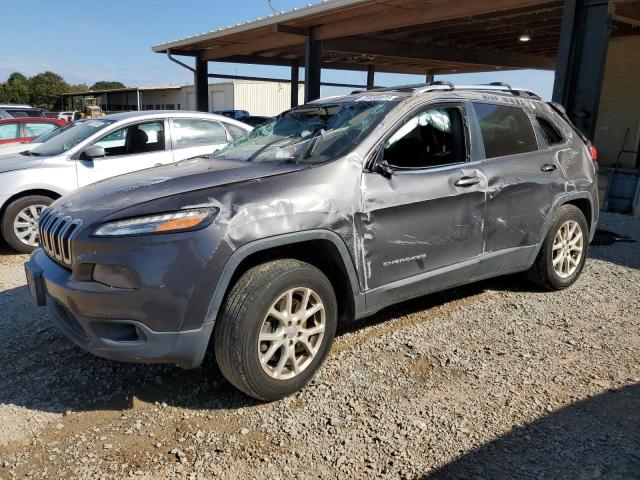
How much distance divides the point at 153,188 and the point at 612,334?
11.4 ft

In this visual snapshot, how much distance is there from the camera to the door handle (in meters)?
3.74

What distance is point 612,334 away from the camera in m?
3.99

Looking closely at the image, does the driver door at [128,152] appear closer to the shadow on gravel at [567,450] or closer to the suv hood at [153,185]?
the suv hood at [153,185]

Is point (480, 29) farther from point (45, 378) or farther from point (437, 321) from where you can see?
point (45, 378)

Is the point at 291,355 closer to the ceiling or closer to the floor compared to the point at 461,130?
closer to the floor

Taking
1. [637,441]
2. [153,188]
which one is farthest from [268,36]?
[637,441]

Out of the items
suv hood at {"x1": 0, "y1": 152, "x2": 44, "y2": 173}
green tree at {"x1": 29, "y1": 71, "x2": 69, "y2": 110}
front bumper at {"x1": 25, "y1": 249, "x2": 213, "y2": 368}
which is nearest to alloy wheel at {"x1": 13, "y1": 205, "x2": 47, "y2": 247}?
suv hood at {"x1": 0, "y1": 152, "x2": 44, "y2": 173}

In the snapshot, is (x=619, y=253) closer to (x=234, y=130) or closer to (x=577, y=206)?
(x=577, y=206)

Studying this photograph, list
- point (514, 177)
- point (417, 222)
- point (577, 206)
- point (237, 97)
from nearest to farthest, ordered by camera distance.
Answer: point (417, 222) → point (514, 177) → point (577, 206) → point (237, 97)

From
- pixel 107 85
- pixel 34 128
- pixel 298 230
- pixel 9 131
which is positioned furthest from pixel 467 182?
pixel 107 85

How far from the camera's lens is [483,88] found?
421 cm

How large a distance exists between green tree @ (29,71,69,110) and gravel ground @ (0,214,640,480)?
71098 millimetres

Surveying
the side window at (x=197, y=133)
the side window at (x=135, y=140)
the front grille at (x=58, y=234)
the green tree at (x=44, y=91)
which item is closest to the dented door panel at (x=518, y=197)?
the front grille at (x=58, y=234)

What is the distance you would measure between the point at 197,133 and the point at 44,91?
78.8 meters
